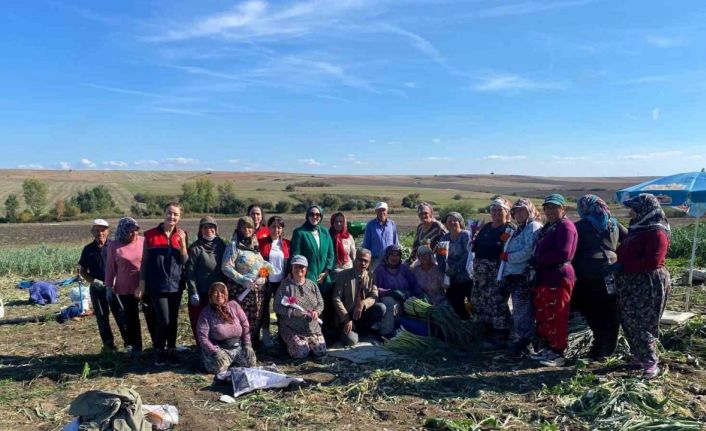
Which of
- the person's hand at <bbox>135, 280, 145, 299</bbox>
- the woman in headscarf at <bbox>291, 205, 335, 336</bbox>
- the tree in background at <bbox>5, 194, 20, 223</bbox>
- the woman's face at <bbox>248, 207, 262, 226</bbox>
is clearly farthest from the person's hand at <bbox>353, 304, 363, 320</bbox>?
the tree in background at <bbox>5, 194, 20, 223</bbox>

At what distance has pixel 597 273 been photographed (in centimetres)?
512

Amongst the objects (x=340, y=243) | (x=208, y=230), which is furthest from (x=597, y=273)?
(x=208, y=230)

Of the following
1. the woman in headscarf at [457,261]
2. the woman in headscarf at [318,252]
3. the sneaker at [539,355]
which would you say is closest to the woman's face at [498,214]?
the woman in headscarf at [457,261]

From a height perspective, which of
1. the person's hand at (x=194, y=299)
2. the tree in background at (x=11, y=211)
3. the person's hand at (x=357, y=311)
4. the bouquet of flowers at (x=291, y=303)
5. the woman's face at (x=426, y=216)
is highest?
the woman's face at (x=426, y=216)

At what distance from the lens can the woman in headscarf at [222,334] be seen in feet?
17.2

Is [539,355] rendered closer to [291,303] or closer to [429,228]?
[429,228]

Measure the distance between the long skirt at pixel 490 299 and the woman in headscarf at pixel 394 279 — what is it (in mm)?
898

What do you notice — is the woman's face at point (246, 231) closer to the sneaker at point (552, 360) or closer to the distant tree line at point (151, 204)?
the sneaker at point (552, 360)

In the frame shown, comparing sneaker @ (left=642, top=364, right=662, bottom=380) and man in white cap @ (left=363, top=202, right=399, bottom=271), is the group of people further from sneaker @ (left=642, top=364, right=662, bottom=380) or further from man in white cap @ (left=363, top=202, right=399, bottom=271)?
man in white cap @ (left=363, top=202, right=399, bottom=271)

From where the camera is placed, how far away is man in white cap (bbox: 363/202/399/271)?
6.98 metres

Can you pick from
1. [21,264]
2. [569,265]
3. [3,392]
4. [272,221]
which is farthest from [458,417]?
[21,264]

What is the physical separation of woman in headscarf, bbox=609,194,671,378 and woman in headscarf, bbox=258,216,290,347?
3.37 meters

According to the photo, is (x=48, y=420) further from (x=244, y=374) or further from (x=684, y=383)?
(x=684, y=383)

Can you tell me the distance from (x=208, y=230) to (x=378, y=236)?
2278mm
